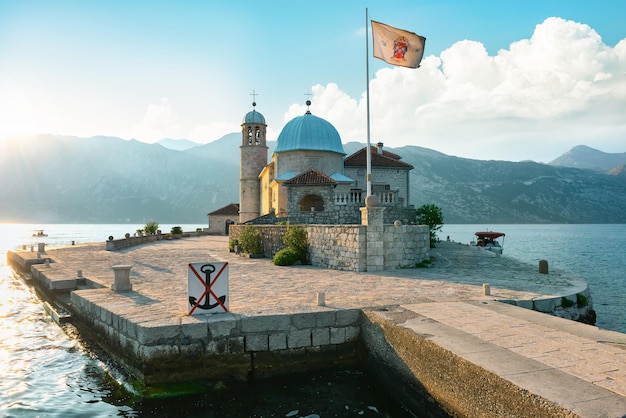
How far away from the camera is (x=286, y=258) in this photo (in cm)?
1788

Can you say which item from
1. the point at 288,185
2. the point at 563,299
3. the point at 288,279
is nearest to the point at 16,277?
the point at 288,185

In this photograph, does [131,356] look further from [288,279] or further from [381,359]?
[288,279]

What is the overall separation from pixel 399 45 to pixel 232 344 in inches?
555

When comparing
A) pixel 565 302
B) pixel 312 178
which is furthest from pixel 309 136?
pixel 565 302

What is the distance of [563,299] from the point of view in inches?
402

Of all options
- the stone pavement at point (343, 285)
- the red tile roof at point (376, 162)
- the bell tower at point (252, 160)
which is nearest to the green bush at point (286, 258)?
the stone pavement at point (343, 285)

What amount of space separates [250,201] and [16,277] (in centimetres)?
2702

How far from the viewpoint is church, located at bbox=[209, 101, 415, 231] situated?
89.1ft

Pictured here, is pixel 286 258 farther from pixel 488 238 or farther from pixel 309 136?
pixel 488 238

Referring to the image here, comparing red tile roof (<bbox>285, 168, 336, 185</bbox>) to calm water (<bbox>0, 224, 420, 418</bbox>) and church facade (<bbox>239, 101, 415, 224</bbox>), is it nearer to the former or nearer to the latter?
church facade (<bbox>239, 101, 415, 224</bbox>)

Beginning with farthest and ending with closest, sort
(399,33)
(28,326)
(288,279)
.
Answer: (399,33), (288,279), (28,326)

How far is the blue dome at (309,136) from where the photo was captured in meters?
35.5

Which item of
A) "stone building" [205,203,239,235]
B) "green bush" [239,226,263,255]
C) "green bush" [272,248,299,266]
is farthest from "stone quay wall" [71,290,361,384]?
"stone building" [205,203,239,235]

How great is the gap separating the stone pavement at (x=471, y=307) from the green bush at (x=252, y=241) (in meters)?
4.59
